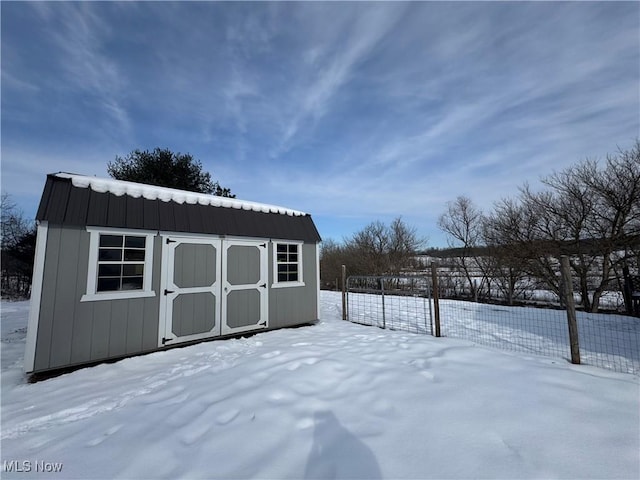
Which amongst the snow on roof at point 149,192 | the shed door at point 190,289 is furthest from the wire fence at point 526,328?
the shed door at point 190,289

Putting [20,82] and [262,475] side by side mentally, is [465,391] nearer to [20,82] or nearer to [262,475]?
[262,475]

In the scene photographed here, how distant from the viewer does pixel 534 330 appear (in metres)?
5.62

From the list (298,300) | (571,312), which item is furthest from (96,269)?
Result: (571,312)

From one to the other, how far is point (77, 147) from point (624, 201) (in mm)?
17964

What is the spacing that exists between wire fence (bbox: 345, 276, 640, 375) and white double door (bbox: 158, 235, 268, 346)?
263 centimetres

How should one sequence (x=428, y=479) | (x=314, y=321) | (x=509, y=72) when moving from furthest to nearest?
(x=314, y=321)
(x=509, y=72)
(x=428, y=479)

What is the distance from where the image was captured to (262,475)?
5.18 feet

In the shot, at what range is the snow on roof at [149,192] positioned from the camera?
3835 millimetres

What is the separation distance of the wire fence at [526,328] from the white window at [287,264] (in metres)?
1.60

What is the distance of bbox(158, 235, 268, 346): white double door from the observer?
4.38 m

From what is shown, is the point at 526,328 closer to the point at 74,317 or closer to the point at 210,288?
the point at 210,288

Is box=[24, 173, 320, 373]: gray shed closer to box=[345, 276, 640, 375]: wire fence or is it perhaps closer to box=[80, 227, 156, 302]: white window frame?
box=[80, 227, 156, 302]: white window frame

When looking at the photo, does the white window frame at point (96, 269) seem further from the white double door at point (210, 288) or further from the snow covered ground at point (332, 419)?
the snow covered ground at point (332, 419)

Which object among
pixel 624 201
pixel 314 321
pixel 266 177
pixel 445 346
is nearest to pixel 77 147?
pixel 266 177
